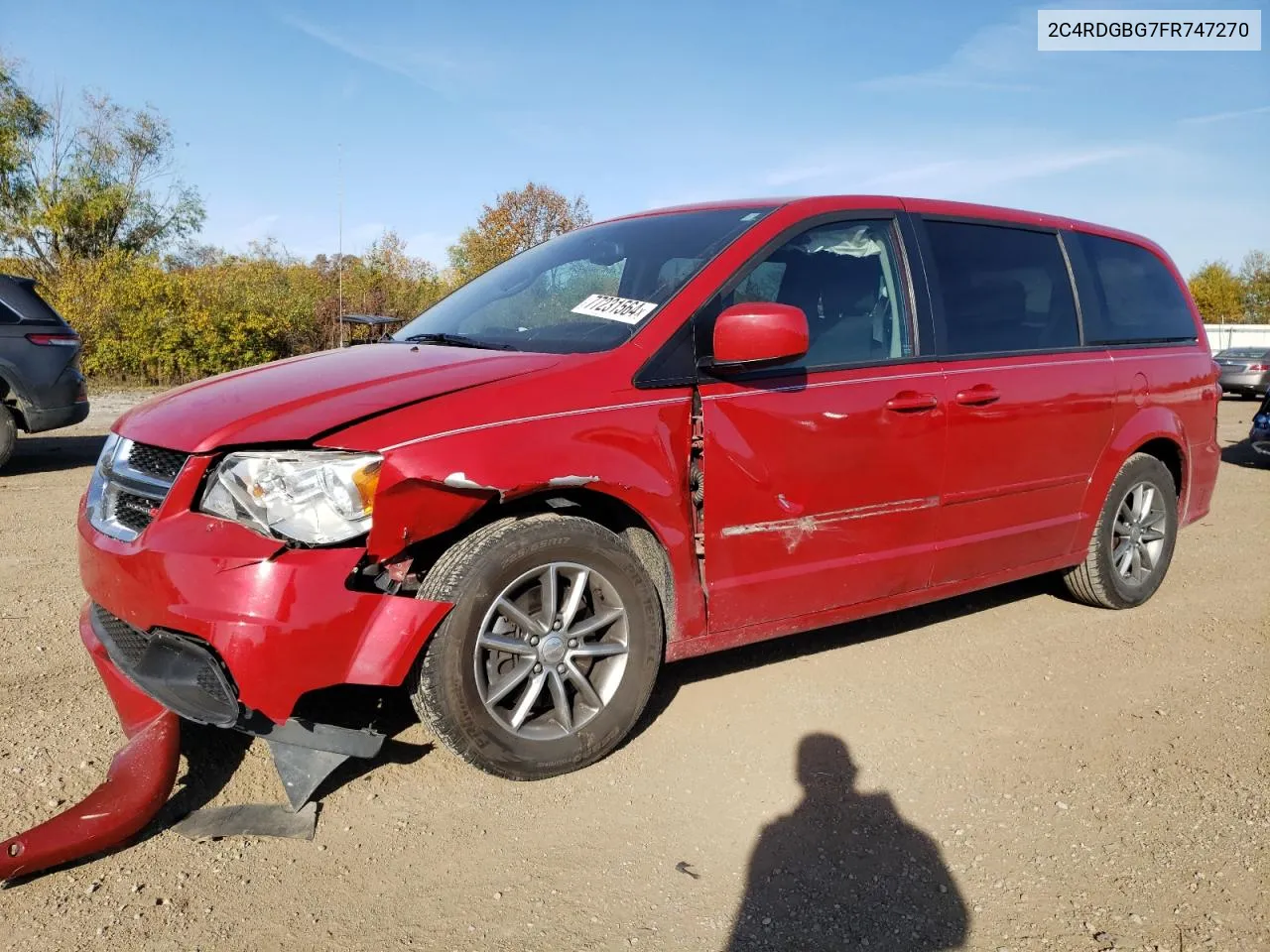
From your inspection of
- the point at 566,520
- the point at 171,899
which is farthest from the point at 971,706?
the point at 171,899

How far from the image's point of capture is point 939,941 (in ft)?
7.61

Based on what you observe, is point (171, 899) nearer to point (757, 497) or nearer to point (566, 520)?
point (566, 520)

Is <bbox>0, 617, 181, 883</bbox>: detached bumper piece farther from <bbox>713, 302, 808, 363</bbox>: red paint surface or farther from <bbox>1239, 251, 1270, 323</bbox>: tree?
<bbox>1239, 251, 1270, 323</bbox>: tree

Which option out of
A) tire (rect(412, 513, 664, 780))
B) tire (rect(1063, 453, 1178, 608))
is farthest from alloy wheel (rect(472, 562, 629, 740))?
tire (rect(1063, 453, 1178, 608))

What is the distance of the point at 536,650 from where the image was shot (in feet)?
9.75

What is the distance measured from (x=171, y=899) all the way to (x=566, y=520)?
1429mm

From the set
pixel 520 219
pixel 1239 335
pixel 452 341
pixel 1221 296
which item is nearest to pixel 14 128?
pixel 520 219

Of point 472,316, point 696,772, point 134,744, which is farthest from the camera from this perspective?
point 472,316

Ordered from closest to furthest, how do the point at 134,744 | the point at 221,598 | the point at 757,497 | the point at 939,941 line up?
the point at 939,941
the point at 221,598
the point at 134,744
the point at 757,497

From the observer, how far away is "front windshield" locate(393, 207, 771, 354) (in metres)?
3.42

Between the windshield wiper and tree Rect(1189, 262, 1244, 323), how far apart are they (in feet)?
230

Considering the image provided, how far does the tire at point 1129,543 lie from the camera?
4859mm

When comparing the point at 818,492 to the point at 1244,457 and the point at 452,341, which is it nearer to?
the point at 452,341

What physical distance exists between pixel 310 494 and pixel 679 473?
1170 mm
